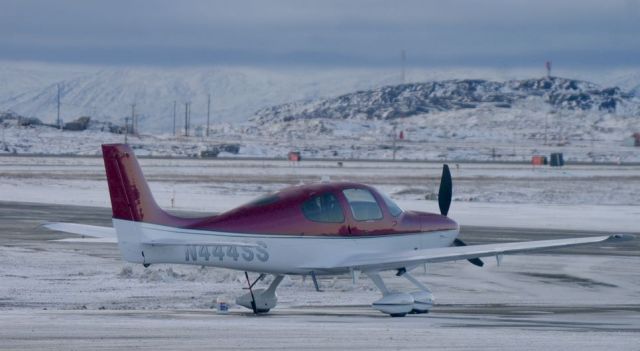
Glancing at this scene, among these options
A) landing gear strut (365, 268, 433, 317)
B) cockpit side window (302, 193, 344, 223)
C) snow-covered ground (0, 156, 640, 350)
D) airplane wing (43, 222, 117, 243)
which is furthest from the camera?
airplane wing (43, 222, 117, 243)

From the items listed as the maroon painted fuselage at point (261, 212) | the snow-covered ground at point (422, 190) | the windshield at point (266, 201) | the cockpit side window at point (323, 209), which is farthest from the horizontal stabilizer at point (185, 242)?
the snow-covered ground at point (422, 190)

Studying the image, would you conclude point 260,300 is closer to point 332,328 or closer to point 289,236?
point 289,236

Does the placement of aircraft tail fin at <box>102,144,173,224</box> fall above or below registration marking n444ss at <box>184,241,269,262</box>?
above

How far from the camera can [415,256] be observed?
17094mm

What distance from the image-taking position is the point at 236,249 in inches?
642

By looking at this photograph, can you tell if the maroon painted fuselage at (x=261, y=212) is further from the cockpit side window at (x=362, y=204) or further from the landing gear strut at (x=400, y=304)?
the landing gear strut at (x=400, y=304)

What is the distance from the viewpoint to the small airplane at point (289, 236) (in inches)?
638

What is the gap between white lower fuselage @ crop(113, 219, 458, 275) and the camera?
16125 millimetres

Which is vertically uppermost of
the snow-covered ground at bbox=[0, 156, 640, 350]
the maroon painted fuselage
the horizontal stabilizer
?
the maroon painted fuselage

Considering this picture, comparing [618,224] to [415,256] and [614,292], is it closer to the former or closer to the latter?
[614,292]

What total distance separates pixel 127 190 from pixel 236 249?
1.63m

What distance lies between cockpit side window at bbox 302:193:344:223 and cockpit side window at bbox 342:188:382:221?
242 millimetres

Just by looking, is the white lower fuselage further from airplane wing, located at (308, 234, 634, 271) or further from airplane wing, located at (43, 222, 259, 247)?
airplane wing, located at (308, 234, 634, 271)

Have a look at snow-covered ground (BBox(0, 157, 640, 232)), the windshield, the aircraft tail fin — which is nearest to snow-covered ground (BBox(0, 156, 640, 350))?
the aircraft tail fin
